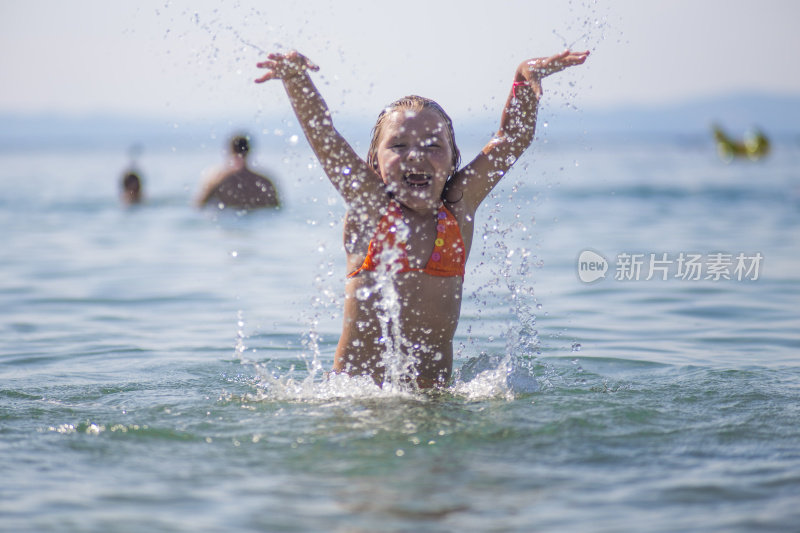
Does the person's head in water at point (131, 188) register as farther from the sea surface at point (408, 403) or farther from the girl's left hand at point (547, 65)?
the girl's left hand at point (547, 65)

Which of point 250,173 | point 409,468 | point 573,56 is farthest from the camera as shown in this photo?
point 250,173

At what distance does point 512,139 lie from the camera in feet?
14.5

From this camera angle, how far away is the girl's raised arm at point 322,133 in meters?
4.04

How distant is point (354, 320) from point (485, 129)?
1.34 m

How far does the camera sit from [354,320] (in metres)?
4.26

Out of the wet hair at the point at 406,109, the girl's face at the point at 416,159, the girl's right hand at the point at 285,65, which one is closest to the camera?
the girl's right hand at the point at 285,65

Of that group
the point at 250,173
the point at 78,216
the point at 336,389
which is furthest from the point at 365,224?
the point at 78,216

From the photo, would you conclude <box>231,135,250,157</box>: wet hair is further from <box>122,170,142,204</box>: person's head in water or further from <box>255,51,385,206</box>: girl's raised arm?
<box>255,51,385,206</box>: girl's raised arm

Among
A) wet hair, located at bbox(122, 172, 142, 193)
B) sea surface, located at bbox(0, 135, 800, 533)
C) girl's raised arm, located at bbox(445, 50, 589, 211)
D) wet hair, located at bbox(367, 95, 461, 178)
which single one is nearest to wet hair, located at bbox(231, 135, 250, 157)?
wet hair, located at bbox(122, 172, 142, 193)

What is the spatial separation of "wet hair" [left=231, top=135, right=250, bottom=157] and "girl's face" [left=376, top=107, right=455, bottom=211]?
8.47 m

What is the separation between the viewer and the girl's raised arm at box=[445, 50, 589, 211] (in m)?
4.38

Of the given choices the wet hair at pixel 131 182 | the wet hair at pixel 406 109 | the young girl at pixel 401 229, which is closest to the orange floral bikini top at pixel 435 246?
the young girl at pixel 401 229

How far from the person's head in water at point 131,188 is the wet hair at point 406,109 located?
12.1m

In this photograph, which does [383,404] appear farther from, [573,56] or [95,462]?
[573,56]
